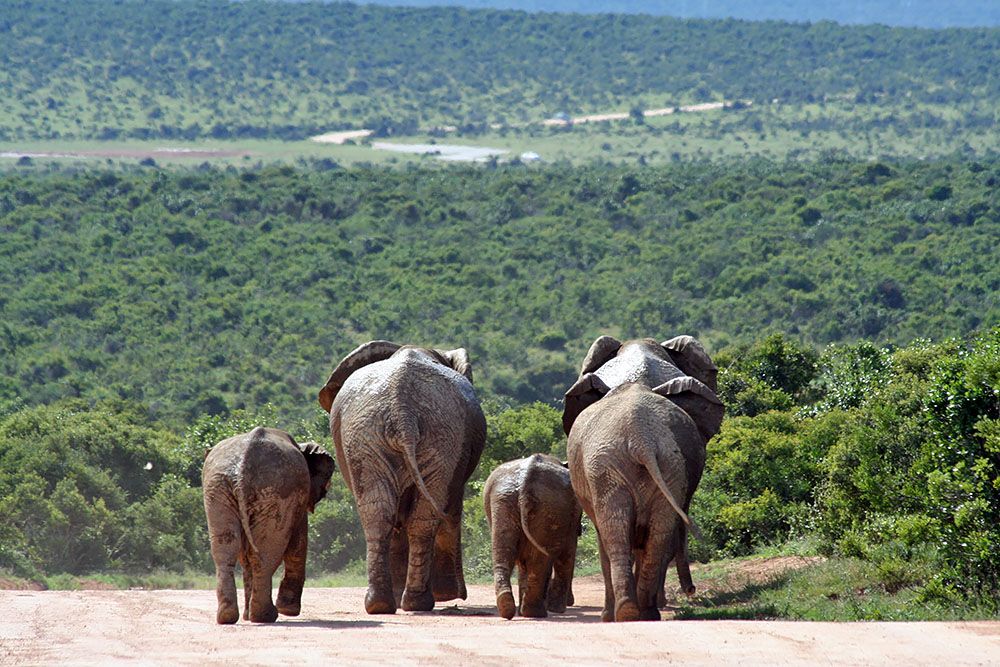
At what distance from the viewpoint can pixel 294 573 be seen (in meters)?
15.6

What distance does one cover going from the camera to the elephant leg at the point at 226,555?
47.0 ft

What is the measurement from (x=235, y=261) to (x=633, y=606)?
5245 cm

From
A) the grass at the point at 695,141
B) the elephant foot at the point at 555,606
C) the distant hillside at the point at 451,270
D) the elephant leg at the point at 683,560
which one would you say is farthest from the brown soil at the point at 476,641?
the grass at the point at 695,141

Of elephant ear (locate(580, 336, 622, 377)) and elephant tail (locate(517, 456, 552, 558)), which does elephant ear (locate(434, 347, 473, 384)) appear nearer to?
elephant ear (locate(580, 336, 622, 377))

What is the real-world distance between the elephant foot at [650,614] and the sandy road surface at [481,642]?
26.0 inches

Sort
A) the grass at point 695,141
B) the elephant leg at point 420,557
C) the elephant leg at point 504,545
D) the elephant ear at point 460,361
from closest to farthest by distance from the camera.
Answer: the elephant leg at point 504,545 < the elephant leg at point 420,557 < the elephant ear at point 460,361 < the grass at point 695,141

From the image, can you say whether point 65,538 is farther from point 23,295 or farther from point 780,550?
point 23,295

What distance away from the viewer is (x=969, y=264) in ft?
202

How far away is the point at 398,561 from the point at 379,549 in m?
1.49

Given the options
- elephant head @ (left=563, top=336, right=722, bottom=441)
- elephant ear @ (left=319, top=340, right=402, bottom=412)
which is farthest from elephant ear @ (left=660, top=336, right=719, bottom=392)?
elephant ear @ (left=319, top=340, right=402, bottom=412)

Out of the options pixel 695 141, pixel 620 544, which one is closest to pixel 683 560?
pixel 620 544

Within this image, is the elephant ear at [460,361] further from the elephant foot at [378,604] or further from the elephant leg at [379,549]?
the elephant foot at [378,604]

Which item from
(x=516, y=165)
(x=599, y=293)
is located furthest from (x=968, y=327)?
(x=516, y=165)

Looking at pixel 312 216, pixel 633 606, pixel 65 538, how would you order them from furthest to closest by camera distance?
pixel 312 216 < pixel 65 538 < pixel 633 606
